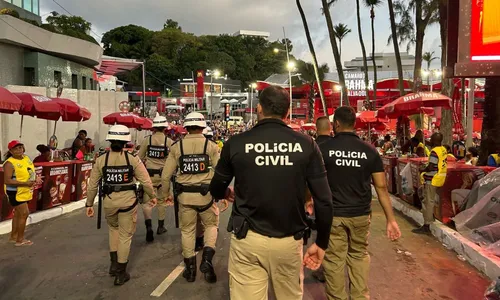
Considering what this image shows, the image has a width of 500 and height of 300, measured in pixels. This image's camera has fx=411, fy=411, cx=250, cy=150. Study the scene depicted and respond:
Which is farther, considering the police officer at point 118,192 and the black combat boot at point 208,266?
the police officer at point 118,192

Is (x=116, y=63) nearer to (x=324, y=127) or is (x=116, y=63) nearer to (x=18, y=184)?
(x=18, y=184)

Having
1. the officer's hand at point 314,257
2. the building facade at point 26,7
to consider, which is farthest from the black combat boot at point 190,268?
the building facade at point 26,7

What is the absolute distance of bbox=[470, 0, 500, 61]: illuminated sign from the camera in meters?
6.03

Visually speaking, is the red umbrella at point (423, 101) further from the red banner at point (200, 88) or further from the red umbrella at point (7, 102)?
the red banner at point (200, 88)

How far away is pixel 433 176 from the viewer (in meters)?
6.98

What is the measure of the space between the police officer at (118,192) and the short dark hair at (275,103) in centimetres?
283

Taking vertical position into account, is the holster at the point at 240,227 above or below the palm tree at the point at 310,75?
below

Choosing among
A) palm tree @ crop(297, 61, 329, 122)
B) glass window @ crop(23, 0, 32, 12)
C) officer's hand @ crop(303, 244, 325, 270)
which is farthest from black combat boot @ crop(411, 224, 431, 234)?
palm tree @ crop(297, 61, 329, 122)

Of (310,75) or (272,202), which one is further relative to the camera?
(310,75)

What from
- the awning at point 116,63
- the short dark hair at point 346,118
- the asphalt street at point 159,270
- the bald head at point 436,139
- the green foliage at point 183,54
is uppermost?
the green foliage at point 183,54

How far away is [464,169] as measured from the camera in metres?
7.16

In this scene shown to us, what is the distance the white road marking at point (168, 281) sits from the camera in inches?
184

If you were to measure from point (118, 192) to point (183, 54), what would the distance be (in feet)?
290

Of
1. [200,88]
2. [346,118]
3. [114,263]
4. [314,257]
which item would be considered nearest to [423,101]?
[346,118]
